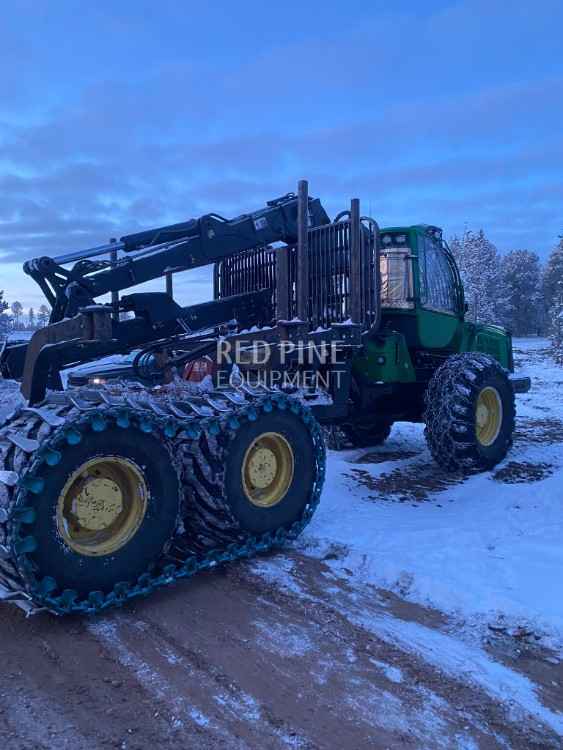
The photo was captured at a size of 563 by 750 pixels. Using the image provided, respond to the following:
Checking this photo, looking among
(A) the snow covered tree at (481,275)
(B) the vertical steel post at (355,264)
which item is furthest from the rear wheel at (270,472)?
(A) the snow covered tree at (481,275)

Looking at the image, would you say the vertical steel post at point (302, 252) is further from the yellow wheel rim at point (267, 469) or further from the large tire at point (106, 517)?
the large tire at point (106, 517)

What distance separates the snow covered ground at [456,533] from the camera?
399 centimetres

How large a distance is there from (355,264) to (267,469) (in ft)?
9.33

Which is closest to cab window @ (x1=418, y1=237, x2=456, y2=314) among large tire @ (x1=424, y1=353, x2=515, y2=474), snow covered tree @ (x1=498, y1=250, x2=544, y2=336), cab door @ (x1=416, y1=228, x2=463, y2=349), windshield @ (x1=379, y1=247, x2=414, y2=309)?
cab door @ (x1=416, y1=228, x2=463, y2=349)

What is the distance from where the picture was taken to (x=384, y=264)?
766 centimetres

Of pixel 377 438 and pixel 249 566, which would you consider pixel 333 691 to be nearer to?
pixel 249 566

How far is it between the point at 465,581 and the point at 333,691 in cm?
164

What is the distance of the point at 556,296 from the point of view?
5691 cm

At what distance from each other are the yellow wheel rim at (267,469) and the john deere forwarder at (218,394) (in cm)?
2

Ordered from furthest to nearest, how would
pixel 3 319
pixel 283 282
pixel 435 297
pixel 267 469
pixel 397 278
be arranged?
pixel 3 319
pixel 435 297
pixel 397 278
pixel 283 282
pixel 267 469

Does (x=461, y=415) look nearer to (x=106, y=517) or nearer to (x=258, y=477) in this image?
(x=258, y=477)

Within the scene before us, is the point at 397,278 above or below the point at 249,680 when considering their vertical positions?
above

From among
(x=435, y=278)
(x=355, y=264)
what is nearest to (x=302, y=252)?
(x=355, y=264)

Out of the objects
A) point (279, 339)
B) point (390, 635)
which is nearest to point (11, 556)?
point (390, 635)
